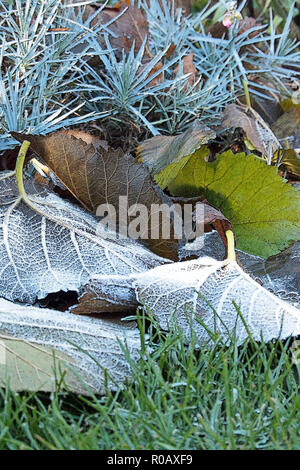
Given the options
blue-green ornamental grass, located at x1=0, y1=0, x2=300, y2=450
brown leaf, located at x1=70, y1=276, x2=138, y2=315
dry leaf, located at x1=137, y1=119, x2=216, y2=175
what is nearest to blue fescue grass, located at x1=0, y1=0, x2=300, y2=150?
blue-green ornamental grass, located at x1=0, y1=0, x2=300, y2=450

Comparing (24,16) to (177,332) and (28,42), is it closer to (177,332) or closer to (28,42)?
(28,42)

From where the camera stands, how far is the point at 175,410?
3.52ft

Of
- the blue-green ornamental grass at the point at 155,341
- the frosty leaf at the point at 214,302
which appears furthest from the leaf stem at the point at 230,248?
the blue-green ornamental grass at the point at 155,341

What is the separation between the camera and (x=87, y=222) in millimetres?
1634

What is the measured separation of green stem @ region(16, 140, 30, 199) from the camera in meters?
1.60

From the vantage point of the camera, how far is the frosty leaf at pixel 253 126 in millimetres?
2027

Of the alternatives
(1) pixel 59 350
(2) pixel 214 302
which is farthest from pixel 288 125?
(1) pixel 59 350

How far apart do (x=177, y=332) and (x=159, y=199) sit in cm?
38

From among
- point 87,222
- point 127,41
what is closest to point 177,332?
point 87,222

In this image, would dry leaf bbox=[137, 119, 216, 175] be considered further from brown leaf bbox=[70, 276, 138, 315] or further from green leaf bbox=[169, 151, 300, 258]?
brown leaf bbox=[70, 276, 138, 315]

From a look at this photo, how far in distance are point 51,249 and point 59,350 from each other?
403 millimetres

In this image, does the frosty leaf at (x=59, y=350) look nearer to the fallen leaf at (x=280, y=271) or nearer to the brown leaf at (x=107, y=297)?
the brown leaf at (x=107, y=297)

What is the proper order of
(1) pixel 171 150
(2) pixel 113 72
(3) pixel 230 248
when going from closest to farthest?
(3) pixel 230 248
(1) pixel 171 150
(2) pixel 113 72

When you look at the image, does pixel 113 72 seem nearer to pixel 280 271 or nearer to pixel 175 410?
pixel 280 271
